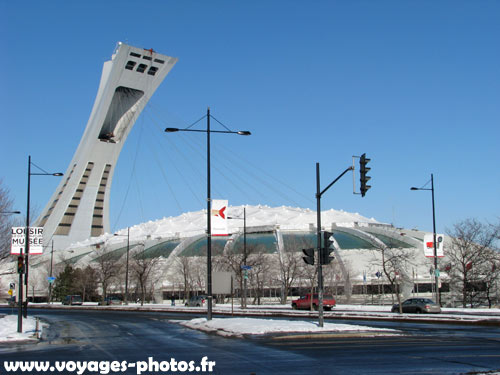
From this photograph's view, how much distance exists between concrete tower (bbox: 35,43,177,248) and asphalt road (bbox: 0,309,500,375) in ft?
314

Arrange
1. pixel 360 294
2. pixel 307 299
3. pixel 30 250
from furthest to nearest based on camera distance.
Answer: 1. pixel 360 294
2. pixel 307 299
3. pixel 30 250

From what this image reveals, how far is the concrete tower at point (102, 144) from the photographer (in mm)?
111500

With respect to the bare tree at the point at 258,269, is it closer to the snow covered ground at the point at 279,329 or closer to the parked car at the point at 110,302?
the parked car at the point at 110,302

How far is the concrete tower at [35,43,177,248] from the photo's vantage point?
11150 centimetres

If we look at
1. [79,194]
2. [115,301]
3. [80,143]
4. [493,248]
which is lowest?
[115,301]

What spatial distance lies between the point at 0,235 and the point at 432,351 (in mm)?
31235

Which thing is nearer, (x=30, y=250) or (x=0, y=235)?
(x=30, y=250)

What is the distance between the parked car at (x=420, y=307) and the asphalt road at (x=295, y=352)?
19.7 m

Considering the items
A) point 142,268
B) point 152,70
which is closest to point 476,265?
point 142,268

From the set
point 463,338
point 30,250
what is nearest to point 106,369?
point 463,338

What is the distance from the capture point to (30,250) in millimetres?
26578

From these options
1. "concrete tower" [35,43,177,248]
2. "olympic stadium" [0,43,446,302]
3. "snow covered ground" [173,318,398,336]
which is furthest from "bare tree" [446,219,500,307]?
"concrete tower" [35,43,177,248]

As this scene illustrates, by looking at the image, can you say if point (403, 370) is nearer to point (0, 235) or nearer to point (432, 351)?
point (432, 351)

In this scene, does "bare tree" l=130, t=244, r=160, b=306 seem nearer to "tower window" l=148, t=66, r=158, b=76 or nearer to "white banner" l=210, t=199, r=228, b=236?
"tower window" l=148, t=66, r=158, b=76
